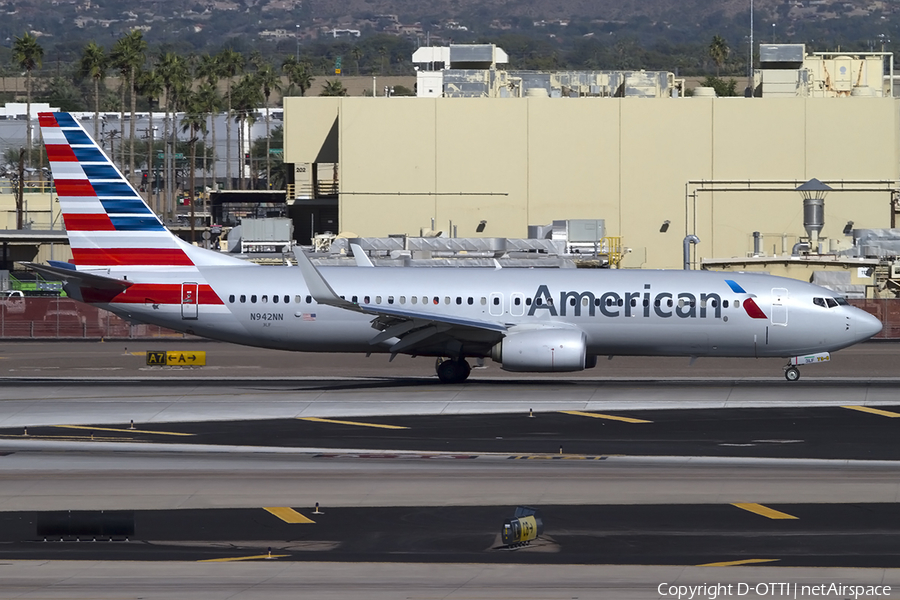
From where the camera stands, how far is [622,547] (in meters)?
17.2

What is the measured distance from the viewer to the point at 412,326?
36.1 m

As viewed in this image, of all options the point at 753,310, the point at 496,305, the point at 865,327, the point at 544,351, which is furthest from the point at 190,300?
the point at 865,327

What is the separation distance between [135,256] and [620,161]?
43.3m

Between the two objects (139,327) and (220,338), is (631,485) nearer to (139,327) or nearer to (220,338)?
(220,338)

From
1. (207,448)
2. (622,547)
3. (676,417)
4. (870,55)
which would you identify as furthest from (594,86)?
(622,547)

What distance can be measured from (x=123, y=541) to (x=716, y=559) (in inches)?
334

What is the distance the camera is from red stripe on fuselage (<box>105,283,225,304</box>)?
37.6 metres

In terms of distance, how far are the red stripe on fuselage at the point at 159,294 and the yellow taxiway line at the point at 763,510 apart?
2171cm

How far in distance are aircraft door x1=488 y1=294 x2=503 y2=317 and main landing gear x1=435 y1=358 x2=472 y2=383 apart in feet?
6.25

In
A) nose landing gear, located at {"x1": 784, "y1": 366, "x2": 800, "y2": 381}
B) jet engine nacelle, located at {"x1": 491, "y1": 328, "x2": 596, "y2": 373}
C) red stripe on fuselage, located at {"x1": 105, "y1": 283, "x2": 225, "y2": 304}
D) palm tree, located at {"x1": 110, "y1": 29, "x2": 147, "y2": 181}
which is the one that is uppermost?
palm tree, located at {"x1": 110, "y1": 29, "x2": 147, "y2": 181}

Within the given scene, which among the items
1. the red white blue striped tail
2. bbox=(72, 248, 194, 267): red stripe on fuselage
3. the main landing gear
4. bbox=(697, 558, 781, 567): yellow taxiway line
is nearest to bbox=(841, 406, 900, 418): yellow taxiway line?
the main landing gear

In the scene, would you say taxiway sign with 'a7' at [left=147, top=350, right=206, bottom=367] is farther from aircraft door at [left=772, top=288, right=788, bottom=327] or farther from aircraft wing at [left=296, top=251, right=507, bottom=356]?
aircraft door at [left=772, top=288, right=788, bottom=327]

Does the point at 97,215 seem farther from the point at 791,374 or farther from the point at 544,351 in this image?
the point at 791,374

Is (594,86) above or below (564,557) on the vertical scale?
above
